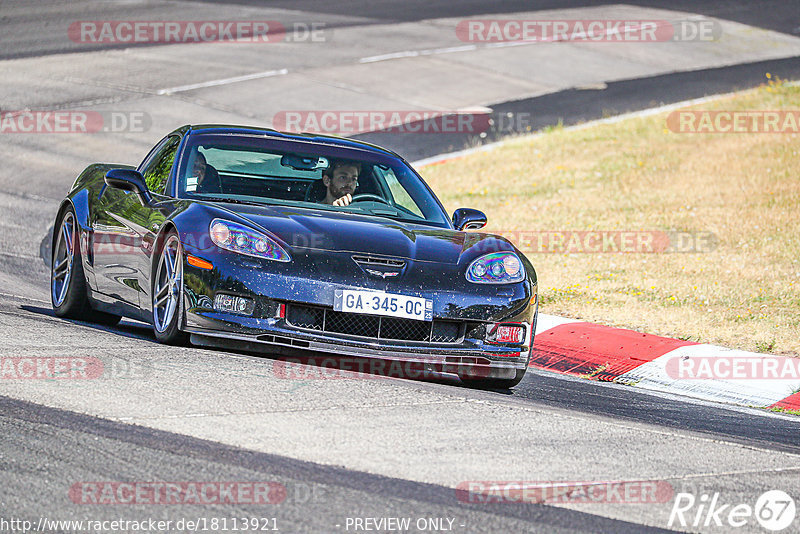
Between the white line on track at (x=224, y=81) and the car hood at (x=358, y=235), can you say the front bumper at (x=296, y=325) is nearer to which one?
the car hood at (x=358, y=235)

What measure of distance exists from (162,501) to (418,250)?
2.92m

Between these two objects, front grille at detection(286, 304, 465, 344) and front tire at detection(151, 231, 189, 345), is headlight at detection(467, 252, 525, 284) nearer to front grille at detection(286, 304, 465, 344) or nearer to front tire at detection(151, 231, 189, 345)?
front grille at detection(286, 304, 465, 344)

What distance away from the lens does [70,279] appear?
8.01 meters

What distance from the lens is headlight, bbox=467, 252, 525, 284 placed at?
659 centimetres

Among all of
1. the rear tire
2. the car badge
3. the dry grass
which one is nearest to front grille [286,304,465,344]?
the car badge

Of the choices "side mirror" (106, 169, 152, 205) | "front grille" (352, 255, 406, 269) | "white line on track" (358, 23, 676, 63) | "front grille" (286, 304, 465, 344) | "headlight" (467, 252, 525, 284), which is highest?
"white line on track" (358, 23, 676, 63)

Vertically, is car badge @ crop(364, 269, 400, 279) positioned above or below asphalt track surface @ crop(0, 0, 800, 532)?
above

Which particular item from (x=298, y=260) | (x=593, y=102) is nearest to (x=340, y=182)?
(x=298, y=260)

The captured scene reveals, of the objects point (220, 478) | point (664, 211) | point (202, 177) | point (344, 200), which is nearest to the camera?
point (220, 478)

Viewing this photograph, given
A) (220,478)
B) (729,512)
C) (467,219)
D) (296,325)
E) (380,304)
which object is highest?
(467,219)

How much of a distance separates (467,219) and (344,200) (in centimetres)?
79

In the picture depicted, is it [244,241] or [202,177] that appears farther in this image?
[202,177]

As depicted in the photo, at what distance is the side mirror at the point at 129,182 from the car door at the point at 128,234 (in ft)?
0.18

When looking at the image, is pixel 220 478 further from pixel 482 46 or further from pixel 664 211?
pixel 482 46
